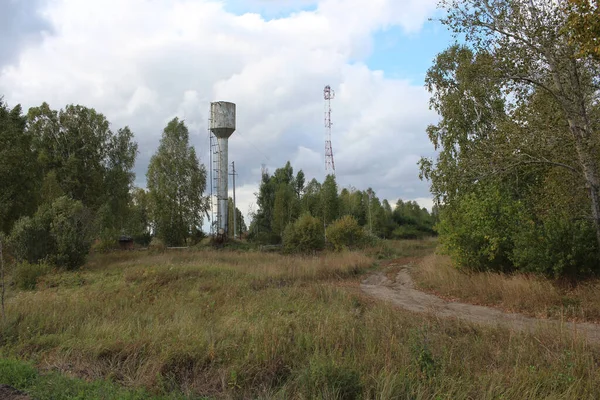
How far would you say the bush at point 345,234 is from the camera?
4066 centimetres

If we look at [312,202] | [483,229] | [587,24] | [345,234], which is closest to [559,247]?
[483,229]

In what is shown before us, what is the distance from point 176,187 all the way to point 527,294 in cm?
3669

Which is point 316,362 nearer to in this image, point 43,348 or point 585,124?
point 43,348

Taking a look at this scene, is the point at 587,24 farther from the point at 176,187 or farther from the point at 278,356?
the point at 176,187

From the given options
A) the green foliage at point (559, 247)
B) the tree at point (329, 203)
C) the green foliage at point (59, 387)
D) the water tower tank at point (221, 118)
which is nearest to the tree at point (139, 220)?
the water tower tank at point (221, 118)

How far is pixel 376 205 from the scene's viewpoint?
62.6m

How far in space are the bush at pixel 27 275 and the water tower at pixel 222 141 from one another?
2698cm

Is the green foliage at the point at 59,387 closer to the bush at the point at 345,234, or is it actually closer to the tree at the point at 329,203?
the bush at the point at 345,234

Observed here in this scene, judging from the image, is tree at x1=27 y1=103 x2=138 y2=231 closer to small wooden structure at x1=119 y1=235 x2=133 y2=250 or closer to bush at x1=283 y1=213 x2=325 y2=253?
small wooden structure at x1=119 y1=235 x2=133 y2=250

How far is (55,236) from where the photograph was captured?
23.4 meters

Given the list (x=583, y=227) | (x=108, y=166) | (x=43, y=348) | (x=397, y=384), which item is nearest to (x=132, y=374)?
(x=43, y=348)

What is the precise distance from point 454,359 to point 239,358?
134 inches

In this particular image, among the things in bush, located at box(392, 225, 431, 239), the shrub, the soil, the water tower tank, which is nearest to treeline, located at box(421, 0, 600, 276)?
the soil

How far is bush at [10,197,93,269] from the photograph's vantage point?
2239 cm
